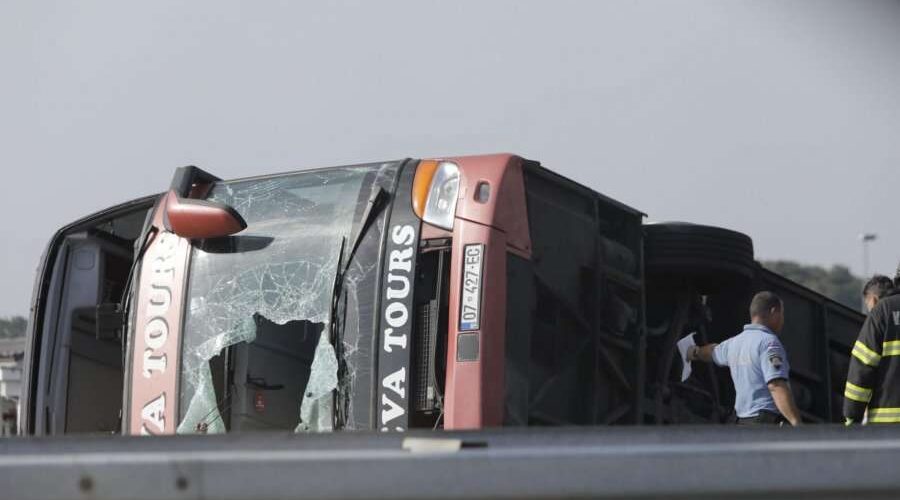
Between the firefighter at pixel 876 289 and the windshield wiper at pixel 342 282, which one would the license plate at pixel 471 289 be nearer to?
the windshield wiper at pixel 342 282

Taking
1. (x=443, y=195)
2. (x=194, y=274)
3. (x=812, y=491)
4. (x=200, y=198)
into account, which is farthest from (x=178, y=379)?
(x=812, y=491)

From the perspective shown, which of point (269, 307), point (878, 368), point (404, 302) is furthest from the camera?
point (269, 307)

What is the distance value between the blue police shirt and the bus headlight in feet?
5.65

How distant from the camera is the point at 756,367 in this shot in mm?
7188

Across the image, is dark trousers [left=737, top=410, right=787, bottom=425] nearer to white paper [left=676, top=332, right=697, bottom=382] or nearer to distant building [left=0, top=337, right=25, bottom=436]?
white paper [left=676, top=332, right=697, bottom=382]

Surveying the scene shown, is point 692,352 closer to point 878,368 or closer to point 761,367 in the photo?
point 761,367

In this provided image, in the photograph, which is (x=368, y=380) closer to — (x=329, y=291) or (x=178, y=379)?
(x=329, y=291)

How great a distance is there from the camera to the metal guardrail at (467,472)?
294 cm

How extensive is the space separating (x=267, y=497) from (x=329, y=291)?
3930 mm

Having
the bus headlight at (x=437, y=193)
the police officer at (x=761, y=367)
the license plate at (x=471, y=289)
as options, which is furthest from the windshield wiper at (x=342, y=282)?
the police officer at (x=761, y=367)

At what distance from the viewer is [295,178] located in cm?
735

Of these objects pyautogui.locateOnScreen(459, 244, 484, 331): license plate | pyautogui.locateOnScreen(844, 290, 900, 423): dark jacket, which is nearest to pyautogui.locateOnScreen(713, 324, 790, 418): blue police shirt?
pyautogui.locateOnScreen(844, 290, 900, 423): dark jacket

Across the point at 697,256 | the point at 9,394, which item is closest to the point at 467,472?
the point at 697,256

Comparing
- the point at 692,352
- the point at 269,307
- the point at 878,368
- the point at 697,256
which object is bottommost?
the point at 878,368
